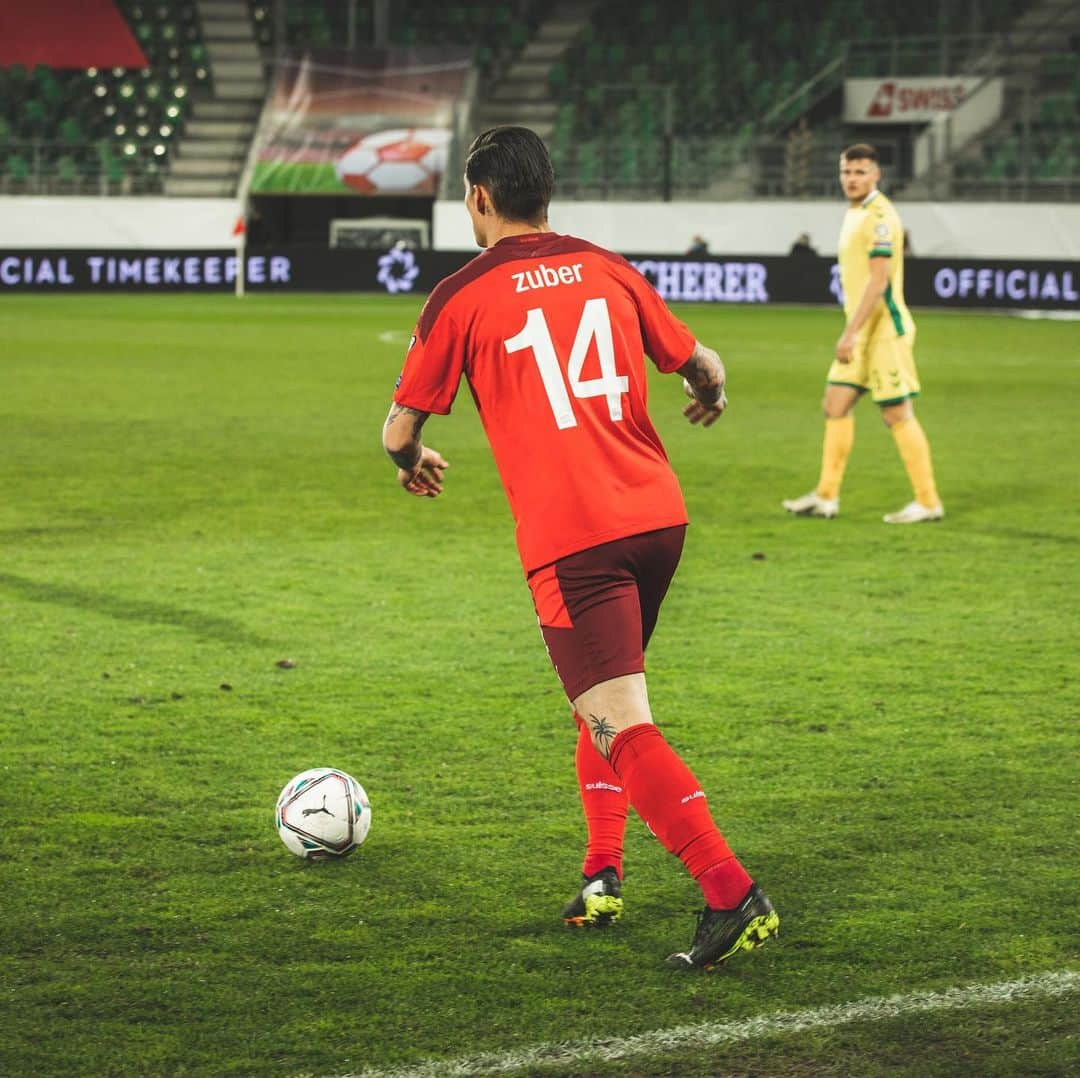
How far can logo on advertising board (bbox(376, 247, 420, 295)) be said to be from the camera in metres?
34.1

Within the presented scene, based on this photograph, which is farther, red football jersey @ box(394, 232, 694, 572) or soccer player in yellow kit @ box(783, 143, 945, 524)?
soccer player in yellow kit @ box(783, 143, 945, 524)

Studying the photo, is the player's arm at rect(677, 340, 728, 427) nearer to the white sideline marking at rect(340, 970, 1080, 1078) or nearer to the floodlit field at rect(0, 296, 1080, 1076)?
the floodlit field at rect(0, 296, 1080, 1076)

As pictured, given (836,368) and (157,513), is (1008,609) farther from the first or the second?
(157,513)

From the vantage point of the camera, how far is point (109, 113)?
131ft

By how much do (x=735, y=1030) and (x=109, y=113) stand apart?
3947 centimetres

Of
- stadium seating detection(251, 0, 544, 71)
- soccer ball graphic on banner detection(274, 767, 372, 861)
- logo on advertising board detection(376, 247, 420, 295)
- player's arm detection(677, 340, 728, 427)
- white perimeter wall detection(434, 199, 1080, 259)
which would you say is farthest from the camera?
stadium seating detection(251, 0, 544, 71)

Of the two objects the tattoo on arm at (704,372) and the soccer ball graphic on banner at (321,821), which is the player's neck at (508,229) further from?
the soccer ball graphic on banner at (321,821)

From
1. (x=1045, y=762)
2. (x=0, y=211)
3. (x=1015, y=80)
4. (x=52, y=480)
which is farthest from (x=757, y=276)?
(x=1045, y=762)

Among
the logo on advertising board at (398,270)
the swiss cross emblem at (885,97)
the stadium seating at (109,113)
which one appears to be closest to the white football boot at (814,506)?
the logo on advertising board at (398,270)

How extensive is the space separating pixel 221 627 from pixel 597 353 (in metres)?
3.86

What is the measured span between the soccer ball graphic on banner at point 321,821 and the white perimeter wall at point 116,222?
35.2m

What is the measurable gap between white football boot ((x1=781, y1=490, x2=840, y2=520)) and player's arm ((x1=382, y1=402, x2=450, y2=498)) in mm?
6415

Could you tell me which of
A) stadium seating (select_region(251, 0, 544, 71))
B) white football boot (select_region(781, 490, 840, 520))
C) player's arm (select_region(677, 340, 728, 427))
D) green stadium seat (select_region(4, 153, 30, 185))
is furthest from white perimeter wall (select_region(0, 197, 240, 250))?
player's arm (select_region(677, 340, 728, 427))

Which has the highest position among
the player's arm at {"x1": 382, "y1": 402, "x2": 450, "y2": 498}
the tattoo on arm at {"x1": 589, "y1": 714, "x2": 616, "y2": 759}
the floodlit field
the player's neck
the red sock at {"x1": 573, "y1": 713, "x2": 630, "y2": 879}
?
the player's neck
